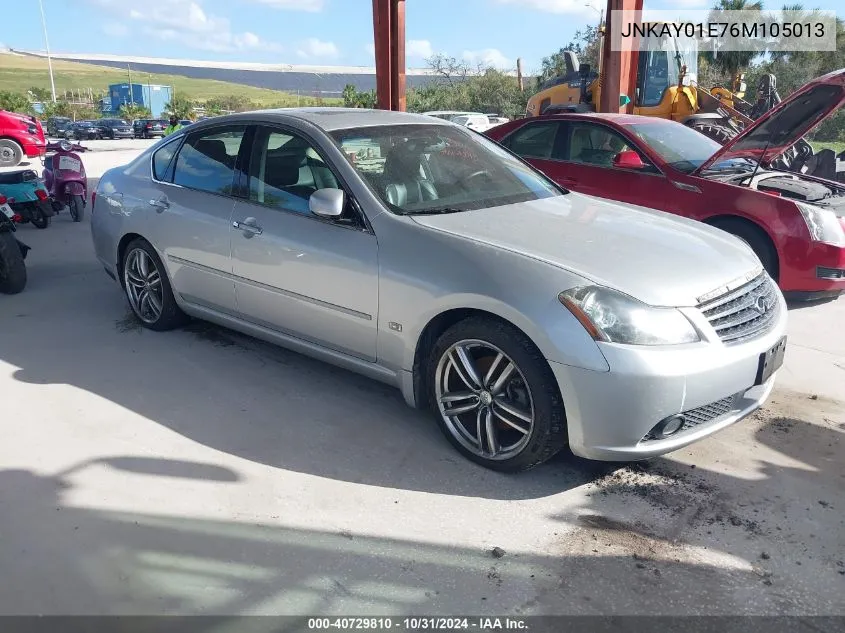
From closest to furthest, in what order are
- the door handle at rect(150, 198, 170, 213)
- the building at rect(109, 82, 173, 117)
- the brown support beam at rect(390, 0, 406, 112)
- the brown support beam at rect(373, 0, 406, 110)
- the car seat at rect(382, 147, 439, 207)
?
1. the car seat at rect(382, 147, 439, 207)
2. the door handle at rect(150, 198, 170, 213)
3. the brown support beam at rect(373, 0, 406, 110)
4. the brown support beam at rect(390, 0, 406, 112)
5. the building at rect(109, 82, 173, 117)

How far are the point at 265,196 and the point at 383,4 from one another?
1016 cm

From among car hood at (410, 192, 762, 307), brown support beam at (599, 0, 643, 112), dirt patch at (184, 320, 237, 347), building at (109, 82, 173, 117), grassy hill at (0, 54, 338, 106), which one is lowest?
dirt patch at (184, 320, 237, 347)

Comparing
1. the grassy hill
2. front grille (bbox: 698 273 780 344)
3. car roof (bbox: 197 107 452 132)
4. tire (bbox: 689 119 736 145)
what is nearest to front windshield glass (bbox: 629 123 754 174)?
car roof (bbox: 197 107 452 132)

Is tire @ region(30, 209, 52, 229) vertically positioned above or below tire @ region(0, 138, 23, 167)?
below

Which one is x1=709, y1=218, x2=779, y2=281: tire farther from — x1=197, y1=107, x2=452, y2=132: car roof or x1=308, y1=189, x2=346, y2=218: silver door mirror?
x1=308, y1=189, x2=346, y2=218: silver door mirror

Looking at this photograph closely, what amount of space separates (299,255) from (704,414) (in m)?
2.18

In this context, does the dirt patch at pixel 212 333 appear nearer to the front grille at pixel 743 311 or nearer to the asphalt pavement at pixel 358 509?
the asphalt pavement at pixel 358 509

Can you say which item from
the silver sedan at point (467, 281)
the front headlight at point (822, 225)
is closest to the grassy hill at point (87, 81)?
the front headlight at point (822, 225)

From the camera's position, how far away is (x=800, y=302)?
20.2ft

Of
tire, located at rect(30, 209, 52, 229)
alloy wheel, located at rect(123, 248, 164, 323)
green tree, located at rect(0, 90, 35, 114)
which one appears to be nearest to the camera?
alloy wheel, located at rect(123, 248, 164, 323)

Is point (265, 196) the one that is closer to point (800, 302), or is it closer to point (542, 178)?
point (542, 178)

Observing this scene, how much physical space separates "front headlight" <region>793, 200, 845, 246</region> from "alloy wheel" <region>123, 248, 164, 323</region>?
4.98 metres

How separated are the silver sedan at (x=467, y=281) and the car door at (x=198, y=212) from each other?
0.01 meters

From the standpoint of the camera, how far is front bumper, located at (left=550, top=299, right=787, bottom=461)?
283 cm
